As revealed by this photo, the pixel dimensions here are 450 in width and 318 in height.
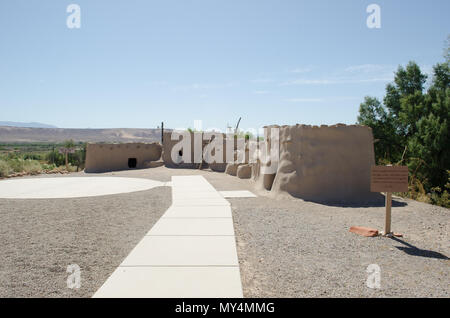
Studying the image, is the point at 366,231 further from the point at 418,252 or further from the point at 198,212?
the point at 198,212

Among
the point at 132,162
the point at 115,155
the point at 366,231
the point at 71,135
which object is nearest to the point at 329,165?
the point at 366,231

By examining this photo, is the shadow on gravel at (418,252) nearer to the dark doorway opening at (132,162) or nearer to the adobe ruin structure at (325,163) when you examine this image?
the adobe ruin structure at (325,163)

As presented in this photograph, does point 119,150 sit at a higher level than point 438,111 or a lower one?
lower

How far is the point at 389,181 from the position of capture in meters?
5.92

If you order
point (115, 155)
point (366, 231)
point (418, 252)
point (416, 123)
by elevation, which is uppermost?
point (416, 123)

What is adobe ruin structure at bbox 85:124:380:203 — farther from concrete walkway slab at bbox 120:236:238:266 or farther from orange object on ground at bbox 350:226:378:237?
concrete walkway slab at bbox 120:236:238:266

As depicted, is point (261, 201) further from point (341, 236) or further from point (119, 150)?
point (119, 150)

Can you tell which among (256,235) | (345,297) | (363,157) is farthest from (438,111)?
(345,297)

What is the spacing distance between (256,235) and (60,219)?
4309 mm

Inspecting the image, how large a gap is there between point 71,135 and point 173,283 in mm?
127181

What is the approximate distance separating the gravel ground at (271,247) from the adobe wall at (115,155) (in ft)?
40.0

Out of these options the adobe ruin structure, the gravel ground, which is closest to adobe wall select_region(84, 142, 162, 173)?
the gravel ground

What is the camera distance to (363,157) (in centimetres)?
979

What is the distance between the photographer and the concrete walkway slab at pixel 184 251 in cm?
422
